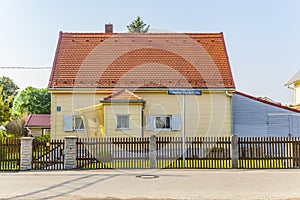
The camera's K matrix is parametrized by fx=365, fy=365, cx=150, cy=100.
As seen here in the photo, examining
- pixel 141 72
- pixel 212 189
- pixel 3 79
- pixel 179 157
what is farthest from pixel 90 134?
pixel 3 79

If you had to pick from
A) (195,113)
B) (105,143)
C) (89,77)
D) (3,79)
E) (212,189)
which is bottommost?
(212,189)

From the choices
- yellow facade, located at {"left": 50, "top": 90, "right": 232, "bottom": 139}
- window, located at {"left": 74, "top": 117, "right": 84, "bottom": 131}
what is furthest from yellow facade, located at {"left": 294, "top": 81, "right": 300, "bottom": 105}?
window, located at {"left": 74, "top": 117, "right": 84, "bottom": 131}

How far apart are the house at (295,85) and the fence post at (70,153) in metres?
27.8

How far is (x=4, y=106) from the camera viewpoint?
28031 millimetres

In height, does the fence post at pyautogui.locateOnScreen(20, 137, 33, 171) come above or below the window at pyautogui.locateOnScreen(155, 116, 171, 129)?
below

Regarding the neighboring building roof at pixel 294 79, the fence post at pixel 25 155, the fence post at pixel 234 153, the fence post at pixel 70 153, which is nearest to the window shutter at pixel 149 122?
the fence post at pixel 70 153

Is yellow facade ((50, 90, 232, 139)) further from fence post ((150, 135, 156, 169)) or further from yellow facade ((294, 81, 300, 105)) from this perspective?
yellow facade ((294, 81, 300, 105))

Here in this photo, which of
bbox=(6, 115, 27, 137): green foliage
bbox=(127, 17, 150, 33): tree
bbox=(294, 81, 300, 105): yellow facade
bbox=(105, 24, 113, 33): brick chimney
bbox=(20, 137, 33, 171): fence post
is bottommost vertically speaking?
bbox=(20, 137, 33, 171): fence post

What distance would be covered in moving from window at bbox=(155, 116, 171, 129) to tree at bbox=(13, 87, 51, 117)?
132ft

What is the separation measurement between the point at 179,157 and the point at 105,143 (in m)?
3.22

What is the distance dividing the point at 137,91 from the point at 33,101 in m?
41.0

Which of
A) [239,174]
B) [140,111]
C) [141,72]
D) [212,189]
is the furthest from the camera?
[141,72]

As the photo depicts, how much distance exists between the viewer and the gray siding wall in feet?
78.2

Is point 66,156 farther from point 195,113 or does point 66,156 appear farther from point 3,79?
point 3,79
